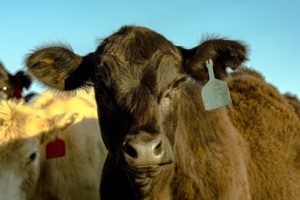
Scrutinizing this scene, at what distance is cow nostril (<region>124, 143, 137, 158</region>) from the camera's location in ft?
12.5

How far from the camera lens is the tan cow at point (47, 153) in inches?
236

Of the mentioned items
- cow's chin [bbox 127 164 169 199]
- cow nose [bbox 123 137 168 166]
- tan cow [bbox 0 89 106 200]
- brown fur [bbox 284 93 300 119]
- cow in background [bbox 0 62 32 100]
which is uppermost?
cow in background [bbox 0 62 32 100]

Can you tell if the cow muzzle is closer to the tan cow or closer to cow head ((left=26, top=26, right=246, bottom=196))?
cow head ((left=26, top=26, right=246, bottom=196))

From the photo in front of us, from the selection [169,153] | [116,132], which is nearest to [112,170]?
[116,132]

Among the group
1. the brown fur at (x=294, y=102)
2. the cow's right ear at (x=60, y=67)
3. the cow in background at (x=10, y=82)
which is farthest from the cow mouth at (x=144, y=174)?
the cow in background at (x=10, y=82)

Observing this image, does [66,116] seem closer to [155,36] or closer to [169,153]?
[155,36]

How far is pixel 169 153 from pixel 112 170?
1.11 m

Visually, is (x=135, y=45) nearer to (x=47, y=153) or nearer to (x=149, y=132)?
(x=149, y=132)

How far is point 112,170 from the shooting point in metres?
4.99

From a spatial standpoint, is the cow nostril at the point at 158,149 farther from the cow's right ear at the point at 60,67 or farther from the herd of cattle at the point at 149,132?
the cow's right ear at the point at 60,67

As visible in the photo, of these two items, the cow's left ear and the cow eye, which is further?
the cow's left ear

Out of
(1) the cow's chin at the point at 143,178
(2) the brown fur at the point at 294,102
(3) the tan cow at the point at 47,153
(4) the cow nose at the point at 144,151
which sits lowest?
(1) the cow's chin at the point at 143,178

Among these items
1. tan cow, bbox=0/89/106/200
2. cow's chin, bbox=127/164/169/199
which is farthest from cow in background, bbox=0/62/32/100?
cow's chin, bbox=127/164/169/199

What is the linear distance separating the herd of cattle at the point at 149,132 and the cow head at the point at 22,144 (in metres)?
0.01
